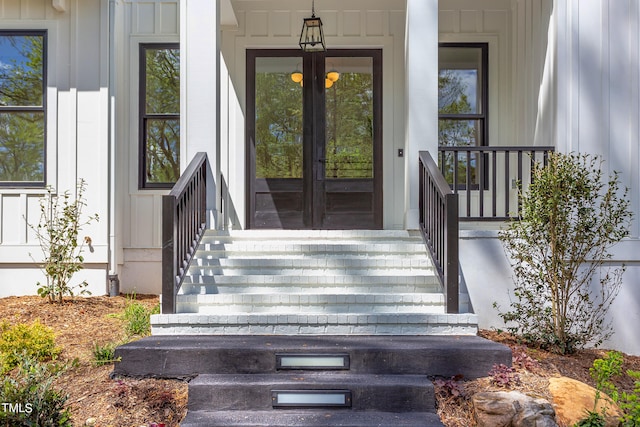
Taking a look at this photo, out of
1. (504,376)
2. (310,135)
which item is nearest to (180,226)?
(504,376)

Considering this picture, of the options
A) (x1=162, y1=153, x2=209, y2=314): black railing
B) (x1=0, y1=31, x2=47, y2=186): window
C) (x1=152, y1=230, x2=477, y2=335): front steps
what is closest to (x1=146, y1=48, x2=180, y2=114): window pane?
(x1=0, y1=31, x2=47, y2=186): window

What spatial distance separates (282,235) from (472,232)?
1704 millimetres

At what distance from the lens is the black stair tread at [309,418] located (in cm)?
294

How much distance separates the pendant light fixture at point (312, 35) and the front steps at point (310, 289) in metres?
2.45

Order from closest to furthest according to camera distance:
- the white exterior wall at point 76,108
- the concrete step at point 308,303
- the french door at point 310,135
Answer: the concrete step at point 308,303, the white exterior wall at point 76,108, the french door at point 310,135

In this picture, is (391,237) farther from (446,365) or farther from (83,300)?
(83,300)

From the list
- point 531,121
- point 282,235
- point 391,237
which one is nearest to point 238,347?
point 282,235

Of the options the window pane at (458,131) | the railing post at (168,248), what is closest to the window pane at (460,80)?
the window pane at (458,131)

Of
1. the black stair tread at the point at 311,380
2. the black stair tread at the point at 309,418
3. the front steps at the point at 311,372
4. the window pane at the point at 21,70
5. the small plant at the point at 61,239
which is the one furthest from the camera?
the window pane at the point at 21,70

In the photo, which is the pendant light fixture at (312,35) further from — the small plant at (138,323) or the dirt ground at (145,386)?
the dirt ground at (145,386)

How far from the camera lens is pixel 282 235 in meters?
4.96

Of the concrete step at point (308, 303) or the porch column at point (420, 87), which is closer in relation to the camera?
the concrete step at point (308, 303)

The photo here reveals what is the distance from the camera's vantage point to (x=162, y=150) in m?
6.66

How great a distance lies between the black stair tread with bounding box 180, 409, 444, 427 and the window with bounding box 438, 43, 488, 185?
3.99m
